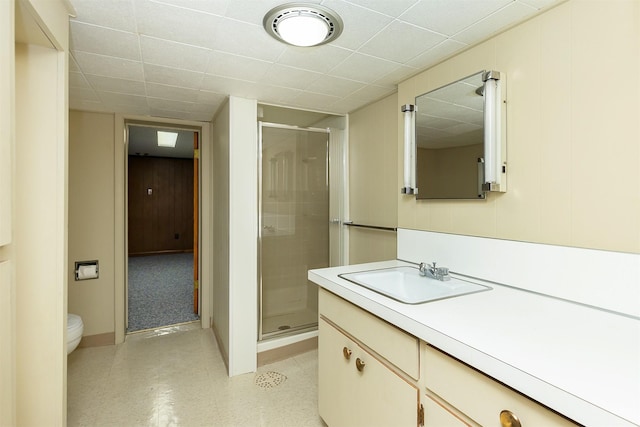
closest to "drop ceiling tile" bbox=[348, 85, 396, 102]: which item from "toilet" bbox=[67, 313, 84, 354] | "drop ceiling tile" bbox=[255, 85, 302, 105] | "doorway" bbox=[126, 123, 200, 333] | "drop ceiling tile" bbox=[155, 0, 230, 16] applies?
"drop ceiling tile" bbox=[255, 85, 302, 105]

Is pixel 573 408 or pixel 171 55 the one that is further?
pixel 171 55

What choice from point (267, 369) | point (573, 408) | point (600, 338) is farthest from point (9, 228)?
point (267, 369)

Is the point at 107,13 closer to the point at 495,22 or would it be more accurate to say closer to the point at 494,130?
the point at 495,22

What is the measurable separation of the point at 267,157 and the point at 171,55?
1060 millimetres

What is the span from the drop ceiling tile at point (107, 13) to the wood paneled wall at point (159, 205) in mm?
6120

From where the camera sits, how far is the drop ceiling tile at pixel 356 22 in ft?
4.12

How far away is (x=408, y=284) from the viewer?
1629 millimetres

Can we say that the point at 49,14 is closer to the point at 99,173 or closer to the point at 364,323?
the point at 364,323

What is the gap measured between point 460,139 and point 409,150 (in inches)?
13.2

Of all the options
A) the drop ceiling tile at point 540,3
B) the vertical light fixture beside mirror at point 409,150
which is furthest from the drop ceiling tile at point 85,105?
the drop ceiling tile at point 540,3

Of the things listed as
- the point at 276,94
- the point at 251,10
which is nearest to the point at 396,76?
the point at 276,94

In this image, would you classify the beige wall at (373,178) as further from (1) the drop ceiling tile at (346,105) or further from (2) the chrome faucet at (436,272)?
(2) the chrome faucet at (436,272)

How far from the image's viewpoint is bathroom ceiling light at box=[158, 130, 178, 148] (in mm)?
4599

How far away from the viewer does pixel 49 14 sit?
114cm
